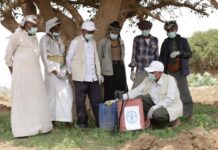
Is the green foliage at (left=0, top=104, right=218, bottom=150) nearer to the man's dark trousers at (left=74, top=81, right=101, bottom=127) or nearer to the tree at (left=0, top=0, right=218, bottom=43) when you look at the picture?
the man's dark trousers at (left=74, top=81, right=101, bottom=127)

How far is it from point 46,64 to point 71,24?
2.23m

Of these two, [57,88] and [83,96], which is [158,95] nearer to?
Answer: [83,96]

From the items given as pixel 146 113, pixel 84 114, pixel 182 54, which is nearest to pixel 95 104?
pixel 84 114

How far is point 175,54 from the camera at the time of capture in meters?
8.51

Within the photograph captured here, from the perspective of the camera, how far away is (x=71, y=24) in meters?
10.2

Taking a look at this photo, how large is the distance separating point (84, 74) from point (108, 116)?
2.69 feet

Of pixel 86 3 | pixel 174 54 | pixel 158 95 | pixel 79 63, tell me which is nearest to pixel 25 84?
pixel 79 63

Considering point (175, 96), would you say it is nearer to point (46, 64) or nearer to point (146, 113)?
point (146, 113)

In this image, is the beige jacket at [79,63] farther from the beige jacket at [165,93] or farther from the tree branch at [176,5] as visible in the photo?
the tree branch at [176,5]

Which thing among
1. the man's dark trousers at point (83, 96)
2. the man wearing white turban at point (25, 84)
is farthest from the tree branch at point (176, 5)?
the man wearing white turban at point (25, 84)

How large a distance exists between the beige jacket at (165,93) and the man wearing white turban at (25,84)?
146 cm

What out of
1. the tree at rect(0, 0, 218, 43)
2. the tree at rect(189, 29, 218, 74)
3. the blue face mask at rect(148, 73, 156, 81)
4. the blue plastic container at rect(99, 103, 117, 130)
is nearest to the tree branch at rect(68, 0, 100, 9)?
the tree at rect(0, 0, 218, 43)

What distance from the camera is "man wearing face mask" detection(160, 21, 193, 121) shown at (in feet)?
28.1

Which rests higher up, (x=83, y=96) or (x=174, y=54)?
(x=174, y=54)
